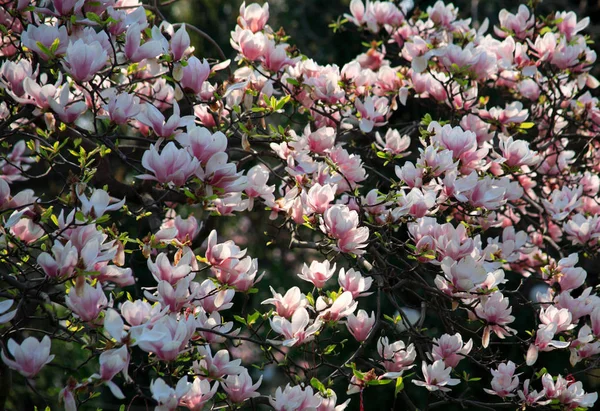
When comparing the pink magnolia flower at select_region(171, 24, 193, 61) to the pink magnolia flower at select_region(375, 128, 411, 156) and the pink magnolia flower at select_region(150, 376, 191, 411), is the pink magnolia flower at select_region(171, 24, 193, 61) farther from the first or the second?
the pink magnolia flower at select_region(150, 376, 191, 411)

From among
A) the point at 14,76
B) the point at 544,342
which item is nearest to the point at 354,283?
the point at 544,342

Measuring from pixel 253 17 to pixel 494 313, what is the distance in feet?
3.61

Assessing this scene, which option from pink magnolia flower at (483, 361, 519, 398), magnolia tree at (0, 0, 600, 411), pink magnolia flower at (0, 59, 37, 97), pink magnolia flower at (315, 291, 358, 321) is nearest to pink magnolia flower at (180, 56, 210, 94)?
magnolia tree at (0, 0, 600, 411)

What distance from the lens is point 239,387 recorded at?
1436 mm

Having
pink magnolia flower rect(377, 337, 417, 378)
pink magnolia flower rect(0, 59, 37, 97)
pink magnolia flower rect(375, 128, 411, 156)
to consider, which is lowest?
pink magnolia flower rect(377, 337, 417, 378)

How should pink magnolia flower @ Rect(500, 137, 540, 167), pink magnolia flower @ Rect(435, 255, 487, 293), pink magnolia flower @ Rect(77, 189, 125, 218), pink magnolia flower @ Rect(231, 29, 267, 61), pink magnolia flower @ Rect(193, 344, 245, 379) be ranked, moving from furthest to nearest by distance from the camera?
pink magnolia flower @ Rect(231, 29, 267, 61), pink magnolia flower @ Rect(500, 137, 540, 167), pink magnolia flower @ Rect(435, 255, 487, 293), pink magnolia flower @ Rect(193, 344, 245, 379), pink magnolia flower @ Rect(77, 189, 125, 218)

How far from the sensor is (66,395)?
1.17m

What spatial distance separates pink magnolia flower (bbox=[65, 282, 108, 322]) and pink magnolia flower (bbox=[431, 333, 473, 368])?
30.6 inches

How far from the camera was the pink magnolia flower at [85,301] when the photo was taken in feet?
4.07

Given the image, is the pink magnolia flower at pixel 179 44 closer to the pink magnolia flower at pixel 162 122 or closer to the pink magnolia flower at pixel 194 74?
the pink magnolia flower at pixel 194 74

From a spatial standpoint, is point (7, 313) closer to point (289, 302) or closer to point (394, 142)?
point (289, 302)

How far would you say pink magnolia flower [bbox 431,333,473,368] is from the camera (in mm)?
1618

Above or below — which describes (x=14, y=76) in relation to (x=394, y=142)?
above

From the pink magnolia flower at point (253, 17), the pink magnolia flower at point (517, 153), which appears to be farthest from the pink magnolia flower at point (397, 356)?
the pink magnolia flower at point (253, 17)
